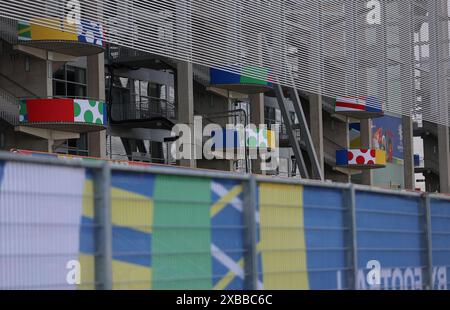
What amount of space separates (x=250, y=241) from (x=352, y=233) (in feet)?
5.89

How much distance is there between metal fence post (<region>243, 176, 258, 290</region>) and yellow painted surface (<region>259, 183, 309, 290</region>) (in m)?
0.20

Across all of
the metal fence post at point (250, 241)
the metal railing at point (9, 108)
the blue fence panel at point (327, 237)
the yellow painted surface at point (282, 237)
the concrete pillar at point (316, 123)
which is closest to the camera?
the metal fence post at point (250, 241)

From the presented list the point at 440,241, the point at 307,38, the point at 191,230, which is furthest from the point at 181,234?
the point at 307,38

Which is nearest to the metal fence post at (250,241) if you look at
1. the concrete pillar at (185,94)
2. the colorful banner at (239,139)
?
the concrete pillar at (185,94)

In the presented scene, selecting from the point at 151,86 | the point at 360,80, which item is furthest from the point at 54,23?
the point at 151,86

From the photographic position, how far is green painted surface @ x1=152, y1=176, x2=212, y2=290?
790 centimetres

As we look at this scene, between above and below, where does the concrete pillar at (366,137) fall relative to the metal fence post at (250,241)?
above

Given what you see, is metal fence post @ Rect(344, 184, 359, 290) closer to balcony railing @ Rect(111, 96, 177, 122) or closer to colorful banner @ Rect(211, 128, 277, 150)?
colorful banner @ Rect(211, 128, 277, 150)

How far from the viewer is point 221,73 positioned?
47.0 m

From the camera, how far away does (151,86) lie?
157ft

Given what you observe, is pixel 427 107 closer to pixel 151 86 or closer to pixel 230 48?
pixel 230 48

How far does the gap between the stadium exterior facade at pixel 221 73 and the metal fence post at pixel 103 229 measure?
1057 centimetres

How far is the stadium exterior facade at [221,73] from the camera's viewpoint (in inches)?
864

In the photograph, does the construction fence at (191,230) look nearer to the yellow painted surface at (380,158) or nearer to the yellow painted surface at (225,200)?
the yellow painted surface at (225,200)
